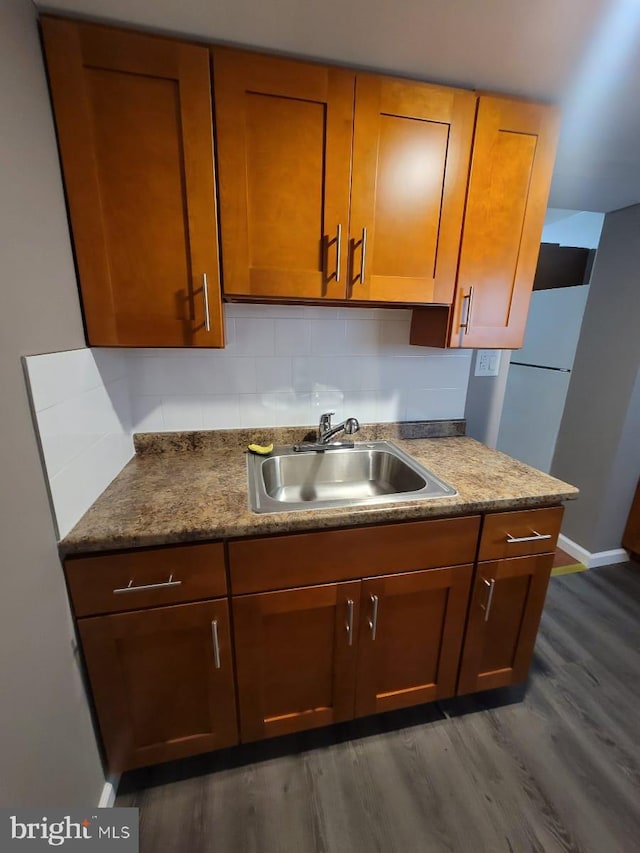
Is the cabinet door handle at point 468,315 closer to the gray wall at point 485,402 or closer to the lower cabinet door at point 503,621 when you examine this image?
the gray wall at point 485,402

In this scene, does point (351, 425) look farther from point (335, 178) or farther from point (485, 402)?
point (335, 178)

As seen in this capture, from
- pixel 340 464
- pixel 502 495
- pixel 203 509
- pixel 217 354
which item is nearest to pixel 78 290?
pixel 217 354

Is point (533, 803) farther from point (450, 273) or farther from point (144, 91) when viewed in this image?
point (144, 91)

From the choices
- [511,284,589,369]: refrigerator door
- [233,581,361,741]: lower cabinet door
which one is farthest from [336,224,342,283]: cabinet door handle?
[511,284,589,369]: refrigerator door

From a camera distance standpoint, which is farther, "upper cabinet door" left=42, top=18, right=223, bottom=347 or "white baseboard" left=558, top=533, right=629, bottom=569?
"white baseboard" left=558, top=533, right=629, bottom=569

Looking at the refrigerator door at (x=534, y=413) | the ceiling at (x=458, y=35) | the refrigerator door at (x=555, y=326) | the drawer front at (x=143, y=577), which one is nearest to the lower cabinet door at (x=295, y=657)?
the drawer front at (x=143, y=577)

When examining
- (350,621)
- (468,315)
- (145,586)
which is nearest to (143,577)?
(145,586)

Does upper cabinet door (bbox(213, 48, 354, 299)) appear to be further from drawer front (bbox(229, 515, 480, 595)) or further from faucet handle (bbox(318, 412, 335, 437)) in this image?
drawer front (bbox(229, 515, 480, 595))

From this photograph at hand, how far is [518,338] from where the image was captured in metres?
1.28

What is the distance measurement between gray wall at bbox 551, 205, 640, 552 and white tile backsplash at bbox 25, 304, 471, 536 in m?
1.06

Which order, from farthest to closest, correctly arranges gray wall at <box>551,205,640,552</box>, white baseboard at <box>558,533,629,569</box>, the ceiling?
white baseboard at <box>558,533,629,569</box>, gray wall at <box>551,205,640,552</box>, the ceiling

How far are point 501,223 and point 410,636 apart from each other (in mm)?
1408

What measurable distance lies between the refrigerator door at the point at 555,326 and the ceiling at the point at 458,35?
133 centimetres

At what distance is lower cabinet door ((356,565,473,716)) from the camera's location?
1073mm
